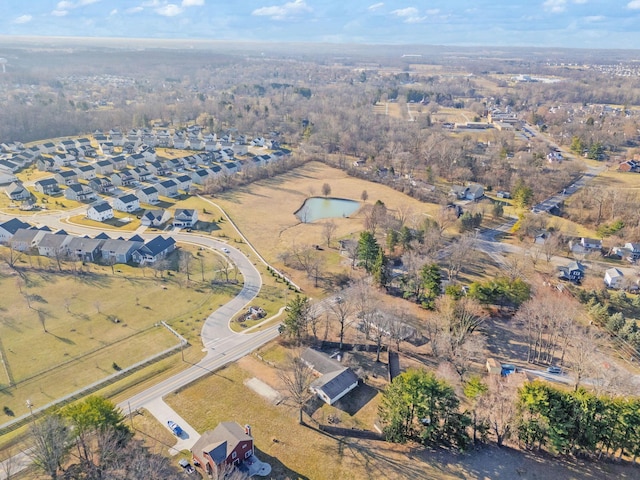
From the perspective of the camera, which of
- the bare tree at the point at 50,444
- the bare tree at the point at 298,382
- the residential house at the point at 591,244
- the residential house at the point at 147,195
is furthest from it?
the residential house at the point at 147,195

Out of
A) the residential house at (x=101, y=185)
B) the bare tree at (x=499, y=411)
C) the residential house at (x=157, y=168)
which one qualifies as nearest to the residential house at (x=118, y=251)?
the residential house at (x=101, y=185)

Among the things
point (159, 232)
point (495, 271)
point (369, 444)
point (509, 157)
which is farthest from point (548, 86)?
point (369, 444)

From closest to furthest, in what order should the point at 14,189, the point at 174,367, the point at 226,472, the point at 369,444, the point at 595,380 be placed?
the point at 226,472, the point at 369,444, the point at 595,380, the point at 174,367, the point at 14,189

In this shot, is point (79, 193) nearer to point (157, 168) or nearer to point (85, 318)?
point (157, 168)

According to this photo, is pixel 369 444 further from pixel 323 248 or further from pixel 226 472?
pixel 323 248

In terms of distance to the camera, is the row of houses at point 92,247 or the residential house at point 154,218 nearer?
the row of houses at point 92,247

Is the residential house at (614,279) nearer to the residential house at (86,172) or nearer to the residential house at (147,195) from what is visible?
the residential house at (147,195)
